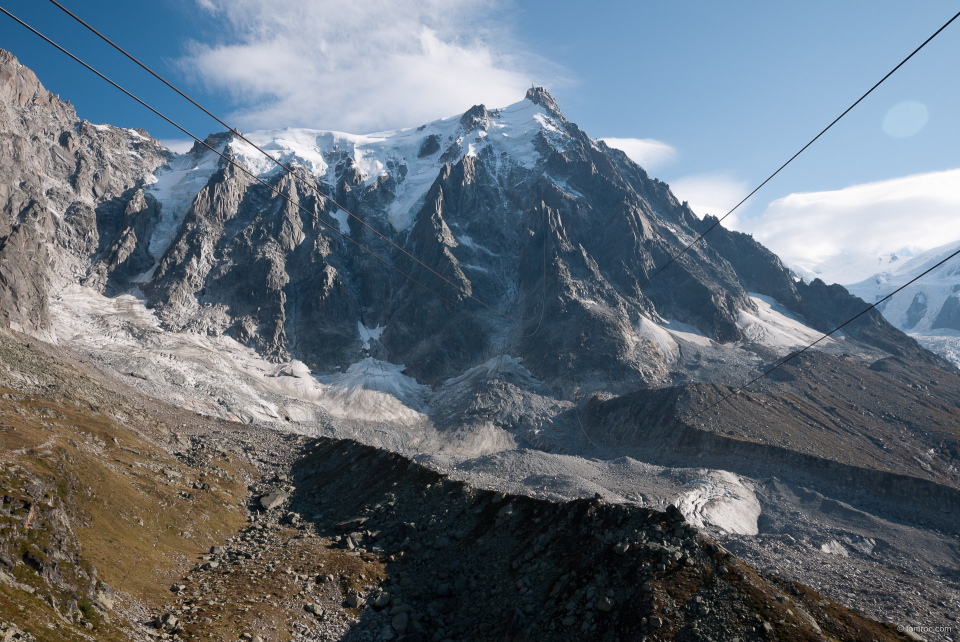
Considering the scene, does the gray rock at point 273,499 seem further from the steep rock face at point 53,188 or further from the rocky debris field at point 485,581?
the steep rock face at point 53,188

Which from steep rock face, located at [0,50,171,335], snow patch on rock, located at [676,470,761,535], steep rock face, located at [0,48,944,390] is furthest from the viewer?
steep rock face, located at [0,48,944,390]

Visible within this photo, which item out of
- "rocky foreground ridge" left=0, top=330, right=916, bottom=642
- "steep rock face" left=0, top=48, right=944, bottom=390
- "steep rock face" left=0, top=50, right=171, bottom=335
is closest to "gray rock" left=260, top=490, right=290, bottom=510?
"rocky foreground ridge" left=0, top=330, right=916, bottom=642

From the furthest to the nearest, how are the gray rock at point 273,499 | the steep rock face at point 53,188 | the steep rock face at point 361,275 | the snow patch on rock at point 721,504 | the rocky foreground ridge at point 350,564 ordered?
the steep rock face at point 361,275 < the steep rock face at point 53,188 < the snow patch on rock at point 721,504 < the gray rock at point 273,499 < the rocky foreground ridge at point 350,564

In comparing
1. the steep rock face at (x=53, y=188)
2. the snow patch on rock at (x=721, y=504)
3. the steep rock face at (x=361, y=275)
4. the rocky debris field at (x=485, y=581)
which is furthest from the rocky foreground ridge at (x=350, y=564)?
the steep rock face at (x=53, y=188)

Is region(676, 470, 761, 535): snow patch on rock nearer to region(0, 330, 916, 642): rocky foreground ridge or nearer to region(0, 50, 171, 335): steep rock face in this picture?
region(0, 330, 916, 642): rocky foreground ridge

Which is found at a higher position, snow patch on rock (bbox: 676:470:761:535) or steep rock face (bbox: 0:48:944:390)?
steep rock face (bbox: 0:48:944:390)

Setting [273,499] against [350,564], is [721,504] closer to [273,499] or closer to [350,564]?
[350,564]

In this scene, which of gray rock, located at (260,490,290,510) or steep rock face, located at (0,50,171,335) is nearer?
gray rock, located at (260,490,290,510)

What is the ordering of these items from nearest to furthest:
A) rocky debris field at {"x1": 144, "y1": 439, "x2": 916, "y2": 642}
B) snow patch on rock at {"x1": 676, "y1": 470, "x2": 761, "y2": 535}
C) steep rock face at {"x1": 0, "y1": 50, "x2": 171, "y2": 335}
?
rocky debris field at {"x1": 144, "y1": 439, "x2": 916, "y2": 642}
snow patch on rock at {"x1": 676, "y1": 470, "x2": 761, "y2": 535}
steep rock face at {"x1": 0, "y1": 50, "x2": 171, "y2": 335}

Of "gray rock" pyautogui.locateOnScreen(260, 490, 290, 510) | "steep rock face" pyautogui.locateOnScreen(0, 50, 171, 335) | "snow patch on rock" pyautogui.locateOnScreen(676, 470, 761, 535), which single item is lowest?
"gray rock" pyautogui.locateOnScreen(260, 490, 290, 510)
